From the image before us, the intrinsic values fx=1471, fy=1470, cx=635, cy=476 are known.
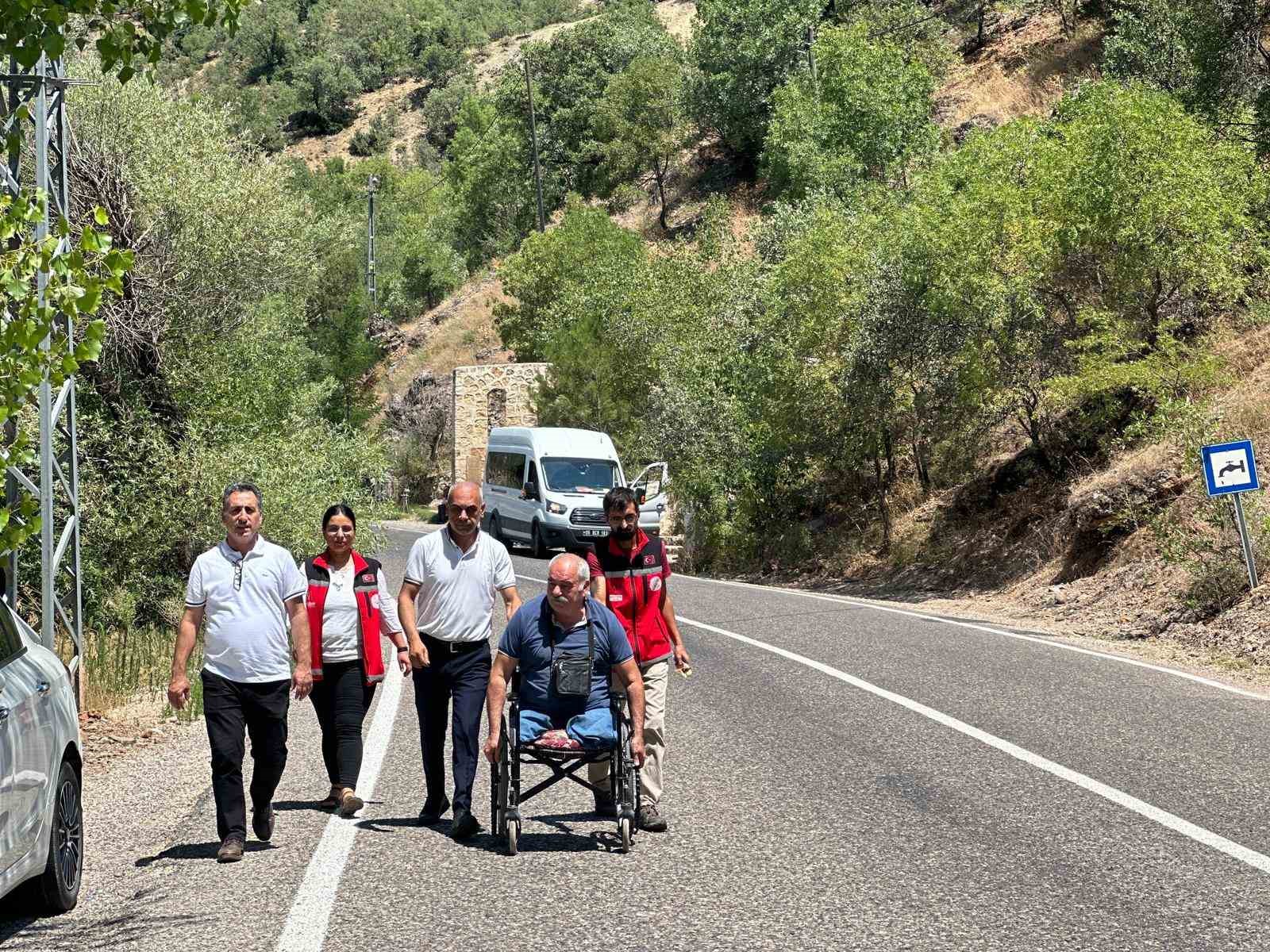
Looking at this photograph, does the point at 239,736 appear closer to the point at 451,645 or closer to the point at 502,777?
the point at 451,645

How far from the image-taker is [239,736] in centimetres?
745

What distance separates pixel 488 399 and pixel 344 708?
50573mm

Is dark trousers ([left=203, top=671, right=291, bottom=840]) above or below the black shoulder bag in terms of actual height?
below

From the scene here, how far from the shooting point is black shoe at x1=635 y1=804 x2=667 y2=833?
7.73 meters

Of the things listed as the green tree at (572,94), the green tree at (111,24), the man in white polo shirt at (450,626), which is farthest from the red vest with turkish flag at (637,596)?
the green tree at (572,94)

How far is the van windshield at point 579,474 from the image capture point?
3319 cm

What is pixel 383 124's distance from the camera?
13925cm

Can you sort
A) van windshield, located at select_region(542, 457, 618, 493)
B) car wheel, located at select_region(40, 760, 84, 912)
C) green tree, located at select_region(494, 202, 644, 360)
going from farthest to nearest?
1. green tree, located at select_region(494, 202, 644, 360)
2. van windshield, located at select_region(542, 457, 618, 493)
3. car wheel, located at select_region(40, 760, 84, 912)

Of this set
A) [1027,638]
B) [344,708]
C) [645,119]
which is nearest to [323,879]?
[344,708]

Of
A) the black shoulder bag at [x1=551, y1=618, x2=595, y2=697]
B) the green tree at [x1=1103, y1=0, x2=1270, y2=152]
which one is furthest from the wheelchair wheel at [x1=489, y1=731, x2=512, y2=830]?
the green tree at [x1=1103, y1=0, x2=1270, y2=152]

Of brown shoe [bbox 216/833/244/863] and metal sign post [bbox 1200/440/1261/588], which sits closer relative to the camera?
brown shoe [bbox 216/833/244/863]

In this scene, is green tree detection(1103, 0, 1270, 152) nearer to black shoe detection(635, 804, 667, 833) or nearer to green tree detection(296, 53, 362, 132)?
black shoe detection(635, 804, 667, 833)

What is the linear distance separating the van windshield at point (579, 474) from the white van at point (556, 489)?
18mm

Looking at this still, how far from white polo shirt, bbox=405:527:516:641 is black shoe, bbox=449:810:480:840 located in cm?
95
